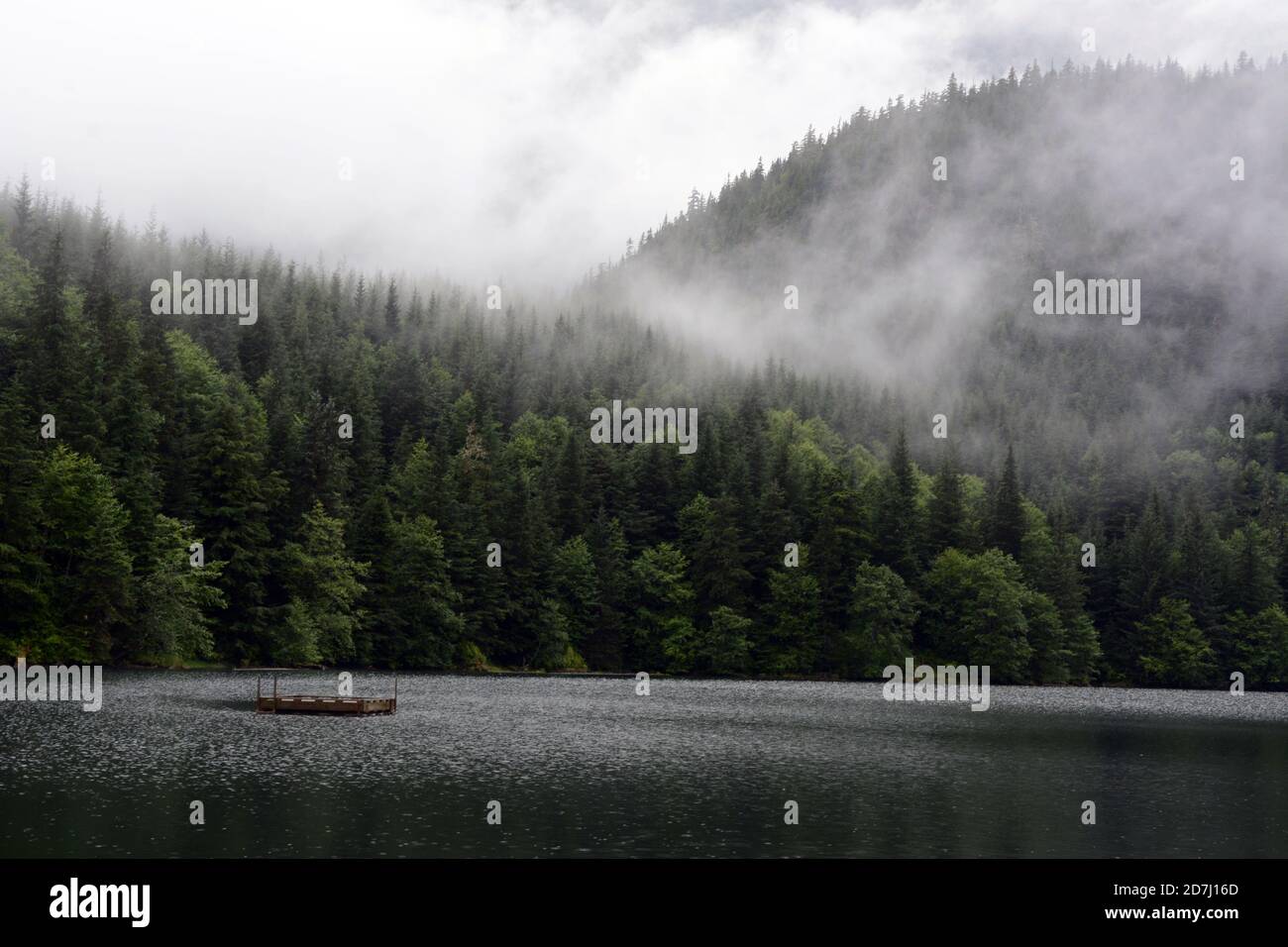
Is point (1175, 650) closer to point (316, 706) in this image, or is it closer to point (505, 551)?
point (505, 551)

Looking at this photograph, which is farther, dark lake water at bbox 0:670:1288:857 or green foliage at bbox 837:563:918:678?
green foliage at bbox 837:563:918:678

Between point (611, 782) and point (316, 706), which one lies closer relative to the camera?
point (611, 782)

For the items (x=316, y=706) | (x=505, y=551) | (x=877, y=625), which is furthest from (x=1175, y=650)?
(x=316, y=706)

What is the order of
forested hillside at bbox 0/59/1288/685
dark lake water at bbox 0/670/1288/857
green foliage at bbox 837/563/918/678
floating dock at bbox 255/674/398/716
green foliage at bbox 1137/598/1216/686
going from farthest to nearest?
green foliage at bbox 1137/598/1216/686 → green foliage at bbox 837/563/918/678 → forested hillside at bbox 0/59/1288/685 → floating dock at bbox 255/674/398/716 → dark lake water at bbox 0/670/1288/857

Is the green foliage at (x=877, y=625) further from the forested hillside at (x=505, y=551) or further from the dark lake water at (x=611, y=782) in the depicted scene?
the dark lake water at (x=611, y=782)

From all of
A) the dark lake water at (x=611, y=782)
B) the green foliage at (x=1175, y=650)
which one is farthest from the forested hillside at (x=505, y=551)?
the dark lake water at (x=611, y=782)

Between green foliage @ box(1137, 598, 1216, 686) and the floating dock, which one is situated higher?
the floating dock

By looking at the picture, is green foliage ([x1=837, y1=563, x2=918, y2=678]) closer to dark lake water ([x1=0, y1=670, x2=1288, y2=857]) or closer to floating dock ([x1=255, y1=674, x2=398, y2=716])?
dark lake water ([x1=0, y1=670, x2=1288, y2=857])

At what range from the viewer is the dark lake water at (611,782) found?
40.5 meters

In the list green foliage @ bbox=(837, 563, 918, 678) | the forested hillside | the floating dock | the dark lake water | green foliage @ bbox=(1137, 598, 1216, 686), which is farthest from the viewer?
green foliage @ bbox=(1137, 598, 1216, 686)

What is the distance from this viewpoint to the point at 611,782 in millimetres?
53531

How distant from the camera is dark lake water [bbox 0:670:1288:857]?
4050 centimetres

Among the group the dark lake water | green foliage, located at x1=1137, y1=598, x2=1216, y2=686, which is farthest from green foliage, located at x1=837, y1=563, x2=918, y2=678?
the dark lake water
